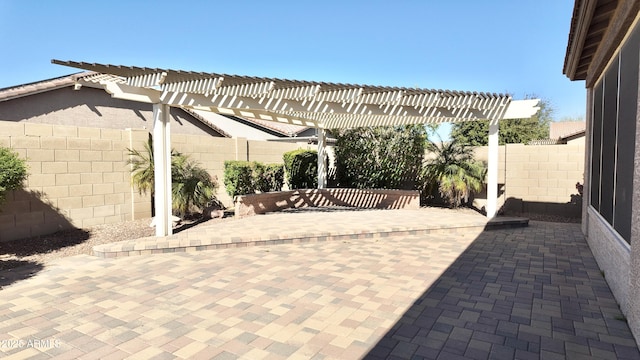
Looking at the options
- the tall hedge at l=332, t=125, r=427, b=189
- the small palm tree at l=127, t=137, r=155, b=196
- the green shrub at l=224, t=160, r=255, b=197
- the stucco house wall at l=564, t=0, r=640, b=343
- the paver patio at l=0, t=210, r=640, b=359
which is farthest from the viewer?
the tall hedge at l=332, t=125, r=427, b=189

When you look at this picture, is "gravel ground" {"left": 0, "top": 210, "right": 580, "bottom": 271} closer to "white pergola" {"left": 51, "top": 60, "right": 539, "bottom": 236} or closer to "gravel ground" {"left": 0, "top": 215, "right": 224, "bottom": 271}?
"gravel ground" {"left": 0, "top": 215, "right": 224, "bottom": 271}

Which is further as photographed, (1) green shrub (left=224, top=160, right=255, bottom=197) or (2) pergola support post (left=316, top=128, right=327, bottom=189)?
(2) pergola support post (left=316, top=128, right=327, bottom=189)

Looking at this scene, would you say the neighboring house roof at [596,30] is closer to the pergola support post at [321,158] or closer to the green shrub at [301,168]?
the pergola support post at [321,158]

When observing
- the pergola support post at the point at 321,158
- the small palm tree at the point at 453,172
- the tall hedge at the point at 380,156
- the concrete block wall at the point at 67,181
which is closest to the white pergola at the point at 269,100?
the concrete block wall at the point at 67,181

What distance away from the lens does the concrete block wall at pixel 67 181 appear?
695 centimetres

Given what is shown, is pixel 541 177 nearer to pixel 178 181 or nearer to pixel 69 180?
pixel 178 181

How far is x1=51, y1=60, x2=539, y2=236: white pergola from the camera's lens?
7.14 metres

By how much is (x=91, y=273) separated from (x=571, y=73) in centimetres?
918

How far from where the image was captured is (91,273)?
5.55m

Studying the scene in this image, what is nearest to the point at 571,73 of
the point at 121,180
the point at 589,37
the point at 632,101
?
the point at 589,37

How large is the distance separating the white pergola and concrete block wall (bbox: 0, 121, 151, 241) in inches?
57.0

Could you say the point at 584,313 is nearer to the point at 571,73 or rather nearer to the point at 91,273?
the point at 571,73

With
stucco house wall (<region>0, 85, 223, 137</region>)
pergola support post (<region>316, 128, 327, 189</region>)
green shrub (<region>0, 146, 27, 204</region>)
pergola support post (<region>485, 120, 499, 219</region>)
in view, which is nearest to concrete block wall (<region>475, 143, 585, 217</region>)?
pergola support post (<region>485, 120, 499, 219</region>)

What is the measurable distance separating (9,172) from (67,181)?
2170 mm
